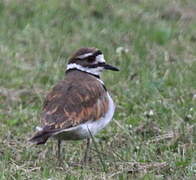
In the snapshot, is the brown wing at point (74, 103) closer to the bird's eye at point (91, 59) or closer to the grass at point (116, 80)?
the bird's eye at point (91, 59)

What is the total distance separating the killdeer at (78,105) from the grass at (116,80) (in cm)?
34

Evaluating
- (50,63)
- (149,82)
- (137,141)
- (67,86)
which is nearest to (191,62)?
(149,82)

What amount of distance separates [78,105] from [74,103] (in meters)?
0.05

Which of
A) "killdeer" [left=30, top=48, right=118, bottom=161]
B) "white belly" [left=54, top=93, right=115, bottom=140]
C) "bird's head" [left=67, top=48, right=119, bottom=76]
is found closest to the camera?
"killdeer" [left=30, top=48, right=118, bottom=161]

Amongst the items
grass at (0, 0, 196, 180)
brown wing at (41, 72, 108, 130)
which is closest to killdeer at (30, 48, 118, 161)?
brown wing at (41, 72, 108, 130)

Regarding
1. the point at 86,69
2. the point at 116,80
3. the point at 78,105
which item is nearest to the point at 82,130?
the point at 78,105

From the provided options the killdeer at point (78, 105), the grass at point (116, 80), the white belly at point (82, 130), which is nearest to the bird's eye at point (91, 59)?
the killdeer at point (78, 105)

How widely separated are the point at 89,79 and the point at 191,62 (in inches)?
137

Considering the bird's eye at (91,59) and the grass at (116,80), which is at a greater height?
the bird's eye at (91,59)

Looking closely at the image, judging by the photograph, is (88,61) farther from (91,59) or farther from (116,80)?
(116,80)

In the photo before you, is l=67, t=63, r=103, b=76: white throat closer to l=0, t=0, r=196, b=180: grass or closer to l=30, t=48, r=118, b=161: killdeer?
l=30, t=48, r=118, b=161: killdeer

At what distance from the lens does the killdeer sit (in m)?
7.53

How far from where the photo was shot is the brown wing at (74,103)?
7578mm

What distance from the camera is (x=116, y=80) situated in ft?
35.7
